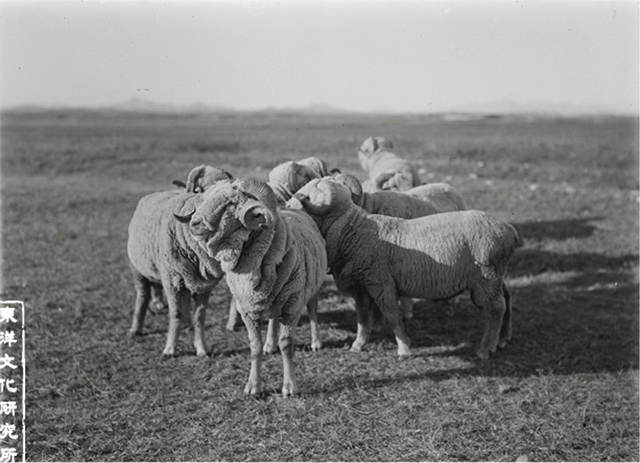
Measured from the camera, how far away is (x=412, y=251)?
6.83 meters

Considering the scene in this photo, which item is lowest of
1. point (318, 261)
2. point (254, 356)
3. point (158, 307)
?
point (158, 307)

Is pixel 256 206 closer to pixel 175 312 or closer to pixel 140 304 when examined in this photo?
pixel 175 312

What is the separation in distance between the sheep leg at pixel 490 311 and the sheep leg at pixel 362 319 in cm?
122

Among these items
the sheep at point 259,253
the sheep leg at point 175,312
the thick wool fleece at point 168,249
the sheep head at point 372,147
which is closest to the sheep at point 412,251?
the sheep at point 259,253

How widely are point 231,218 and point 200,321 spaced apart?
8.28 ft

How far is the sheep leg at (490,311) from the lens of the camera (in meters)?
6.89

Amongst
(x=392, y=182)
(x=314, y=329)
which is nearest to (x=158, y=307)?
(x=314, y=329)

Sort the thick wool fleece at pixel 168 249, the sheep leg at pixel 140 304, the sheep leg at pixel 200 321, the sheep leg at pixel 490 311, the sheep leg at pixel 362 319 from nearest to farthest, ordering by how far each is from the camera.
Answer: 1. the thick wool fleece at pixel 168 249
2. the sheep leg at pixel 490 311
3. the sheep leg at pixel 200 321
4. the sheep leg at pixel 362 319
5. the sheep leg at pixel 140 304

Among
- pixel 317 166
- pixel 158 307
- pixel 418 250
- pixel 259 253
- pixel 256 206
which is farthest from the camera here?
pixel 158 307

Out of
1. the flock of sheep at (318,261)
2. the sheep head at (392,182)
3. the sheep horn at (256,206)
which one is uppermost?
the sheep horn at (256,206)

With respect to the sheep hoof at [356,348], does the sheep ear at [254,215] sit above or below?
above

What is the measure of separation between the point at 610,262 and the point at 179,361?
8.29 metres

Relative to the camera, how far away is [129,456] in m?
5.27

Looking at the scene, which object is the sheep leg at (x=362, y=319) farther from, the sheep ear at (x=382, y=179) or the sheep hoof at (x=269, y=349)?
the sheep ear at (x=382, y=179)
